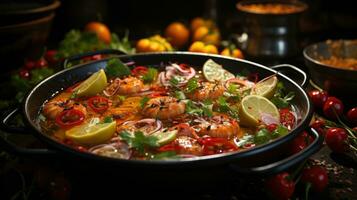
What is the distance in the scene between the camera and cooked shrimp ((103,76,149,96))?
275 centimetres

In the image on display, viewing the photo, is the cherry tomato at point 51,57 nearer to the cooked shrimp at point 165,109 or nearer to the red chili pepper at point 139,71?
the red chili pepper at point 139,71

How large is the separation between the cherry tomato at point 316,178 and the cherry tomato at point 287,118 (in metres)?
0.27

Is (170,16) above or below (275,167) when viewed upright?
below

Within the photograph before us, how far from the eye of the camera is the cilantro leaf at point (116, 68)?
296cm

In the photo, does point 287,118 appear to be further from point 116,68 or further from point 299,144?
point 116,68

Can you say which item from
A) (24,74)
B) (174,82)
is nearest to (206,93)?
(174,82)

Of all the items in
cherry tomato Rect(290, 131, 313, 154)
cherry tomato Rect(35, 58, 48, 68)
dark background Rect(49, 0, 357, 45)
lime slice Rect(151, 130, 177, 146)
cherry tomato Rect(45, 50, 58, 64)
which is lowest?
dark background Rect(49, 0, 357, 45)

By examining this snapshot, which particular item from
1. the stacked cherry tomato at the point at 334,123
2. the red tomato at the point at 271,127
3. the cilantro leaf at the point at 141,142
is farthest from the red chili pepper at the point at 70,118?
the stacked cherry tomato at the point at 334,123

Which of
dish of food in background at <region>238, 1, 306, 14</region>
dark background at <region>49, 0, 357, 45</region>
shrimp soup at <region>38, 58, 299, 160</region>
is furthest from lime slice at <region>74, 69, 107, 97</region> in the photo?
dark background at <region>49, 0, 357, 45</region>

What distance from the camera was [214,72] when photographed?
9.68 feet

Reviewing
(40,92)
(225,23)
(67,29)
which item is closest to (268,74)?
(40,92)

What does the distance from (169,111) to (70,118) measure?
0.51 m

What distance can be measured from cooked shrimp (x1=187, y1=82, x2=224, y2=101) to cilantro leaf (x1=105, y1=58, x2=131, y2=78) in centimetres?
54

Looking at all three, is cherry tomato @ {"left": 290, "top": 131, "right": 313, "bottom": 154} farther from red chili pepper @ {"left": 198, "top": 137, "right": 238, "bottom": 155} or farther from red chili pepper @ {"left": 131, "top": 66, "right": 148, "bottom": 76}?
red chili pepper @ {"left": 131, "top": 66, "right": 148, "bottom": 76}
